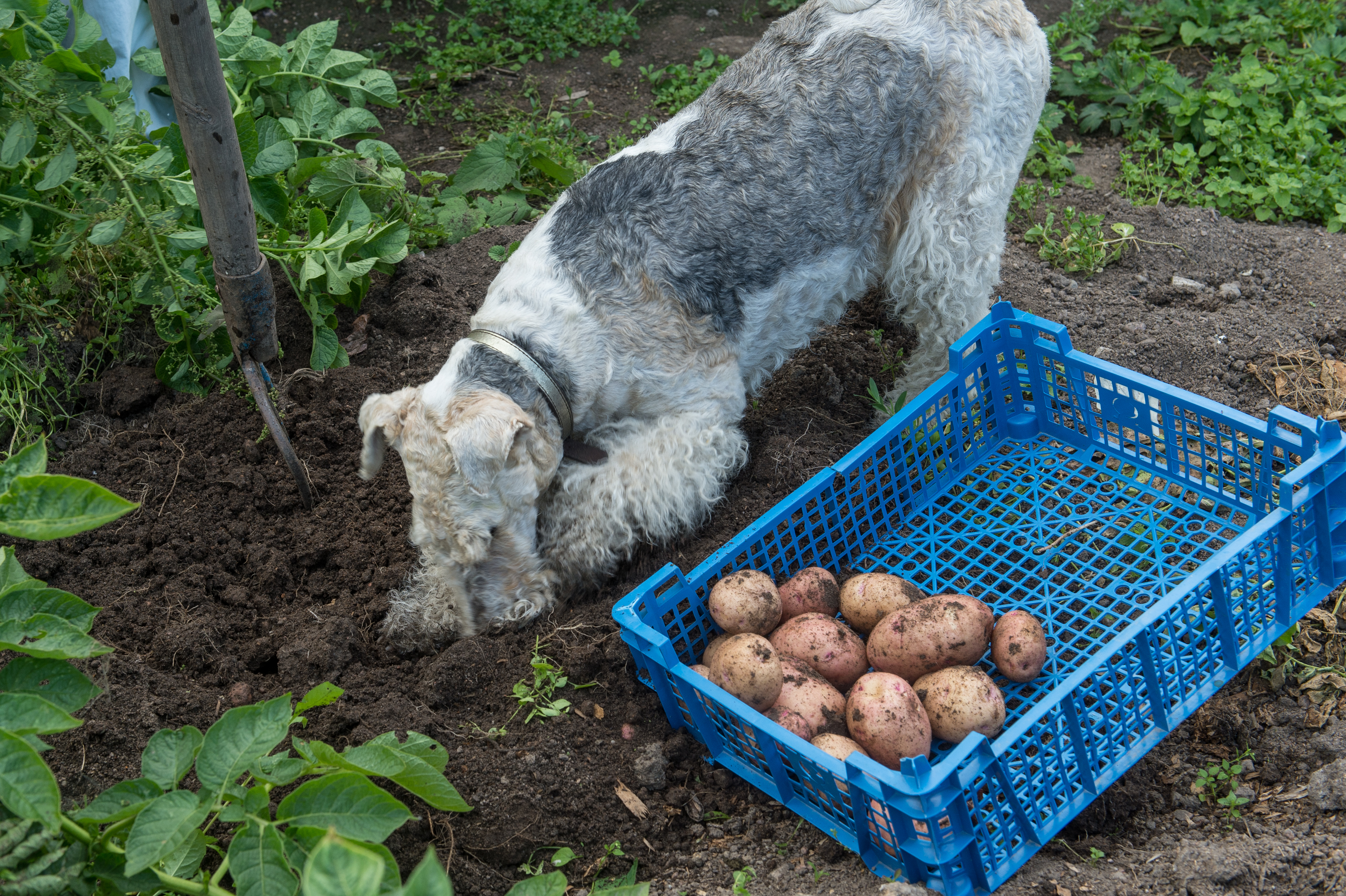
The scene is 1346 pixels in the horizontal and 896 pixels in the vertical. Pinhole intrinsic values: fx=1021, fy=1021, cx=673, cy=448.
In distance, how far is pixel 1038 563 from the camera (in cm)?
336

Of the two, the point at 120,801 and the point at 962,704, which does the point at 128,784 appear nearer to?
the point at 120,801

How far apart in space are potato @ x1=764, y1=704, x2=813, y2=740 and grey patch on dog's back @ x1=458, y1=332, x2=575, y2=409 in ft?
4.05

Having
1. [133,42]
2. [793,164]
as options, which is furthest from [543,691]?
[133,42]

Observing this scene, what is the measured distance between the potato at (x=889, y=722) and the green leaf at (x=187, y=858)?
61.8 inches

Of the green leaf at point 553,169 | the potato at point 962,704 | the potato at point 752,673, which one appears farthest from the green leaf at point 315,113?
the potato at point 962,704

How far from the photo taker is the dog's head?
2.99 meters

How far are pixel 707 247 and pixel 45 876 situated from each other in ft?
8.21

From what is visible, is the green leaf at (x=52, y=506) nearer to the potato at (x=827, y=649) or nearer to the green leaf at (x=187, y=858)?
the green leaf at (x=187, y=858)

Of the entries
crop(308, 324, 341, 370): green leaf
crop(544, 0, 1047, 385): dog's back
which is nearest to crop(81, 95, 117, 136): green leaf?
crop(308, 324, 341, 370): green leaf

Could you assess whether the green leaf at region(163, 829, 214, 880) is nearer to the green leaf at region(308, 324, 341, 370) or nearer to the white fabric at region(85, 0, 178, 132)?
the green leaf at region(308, 324, 341, 370)

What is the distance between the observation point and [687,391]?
11.6 ft

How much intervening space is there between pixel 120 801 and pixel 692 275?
2229mm

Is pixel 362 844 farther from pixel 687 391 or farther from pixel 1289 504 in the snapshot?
pixel 1289 504

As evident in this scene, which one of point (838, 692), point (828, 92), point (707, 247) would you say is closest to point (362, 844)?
point (838, 692)
